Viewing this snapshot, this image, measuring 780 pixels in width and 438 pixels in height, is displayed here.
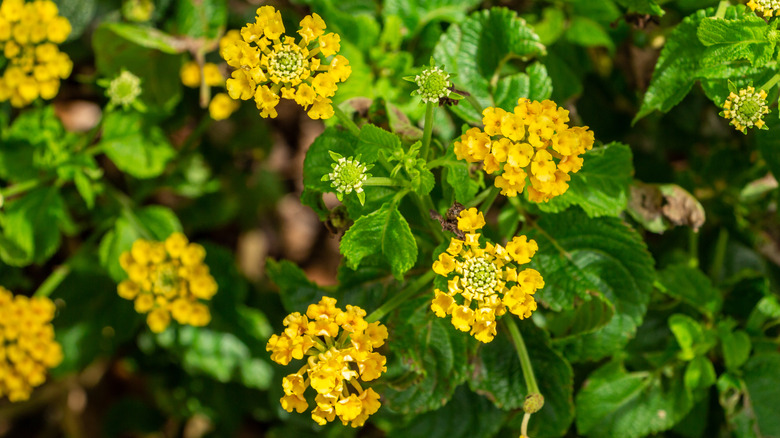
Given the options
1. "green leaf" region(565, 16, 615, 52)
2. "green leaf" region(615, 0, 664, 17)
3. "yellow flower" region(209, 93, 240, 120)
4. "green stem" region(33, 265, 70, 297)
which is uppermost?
"green leaf" region(615, 0, 664, 17)

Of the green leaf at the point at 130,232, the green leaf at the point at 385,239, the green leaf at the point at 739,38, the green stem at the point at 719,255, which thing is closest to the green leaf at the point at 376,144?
the green leaf at the point at 385,239

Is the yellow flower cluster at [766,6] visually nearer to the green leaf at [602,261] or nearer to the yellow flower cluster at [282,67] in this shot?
the green leaf at [602,261]

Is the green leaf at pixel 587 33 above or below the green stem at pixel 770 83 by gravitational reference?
below

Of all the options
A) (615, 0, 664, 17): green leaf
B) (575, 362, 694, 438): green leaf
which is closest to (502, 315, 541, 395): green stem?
(575, 362, 694, 438): green leaf

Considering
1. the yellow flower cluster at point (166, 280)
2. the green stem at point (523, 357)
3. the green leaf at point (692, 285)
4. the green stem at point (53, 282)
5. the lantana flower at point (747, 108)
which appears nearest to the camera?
the lantana flower at point (747, 108)

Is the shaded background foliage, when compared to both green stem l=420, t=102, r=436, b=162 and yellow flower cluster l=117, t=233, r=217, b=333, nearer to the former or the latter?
green stem l=420, t=102, r=436, b=162

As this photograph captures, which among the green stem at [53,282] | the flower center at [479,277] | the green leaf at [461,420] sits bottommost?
the green stem at [53,282]

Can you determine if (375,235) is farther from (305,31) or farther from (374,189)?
(305,31)

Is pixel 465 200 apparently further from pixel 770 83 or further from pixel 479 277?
pixel 770 83
